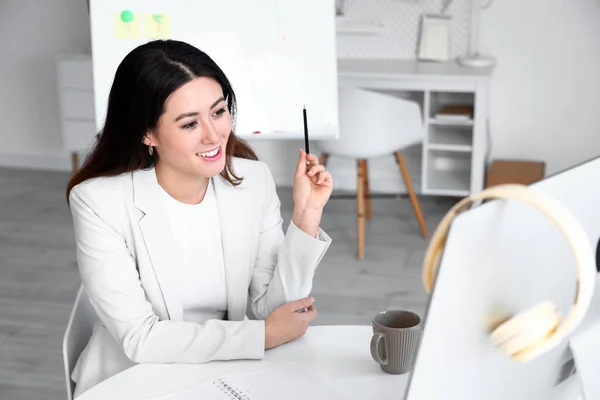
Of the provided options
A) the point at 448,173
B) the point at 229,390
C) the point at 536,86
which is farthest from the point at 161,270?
the point at 536,86

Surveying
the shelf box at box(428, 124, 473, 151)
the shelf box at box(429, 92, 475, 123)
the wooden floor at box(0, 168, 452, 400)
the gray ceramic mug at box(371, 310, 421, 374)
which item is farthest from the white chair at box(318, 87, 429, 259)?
the gray ceramic mug at box(371, 310, 421, 374)

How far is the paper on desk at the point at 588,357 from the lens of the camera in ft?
2.60

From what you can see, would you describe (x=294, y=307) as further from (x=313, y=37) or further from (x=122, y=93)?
(x=313, y=37)

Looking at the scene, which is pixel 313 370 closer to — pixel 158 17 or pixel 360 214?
pixel 158 17

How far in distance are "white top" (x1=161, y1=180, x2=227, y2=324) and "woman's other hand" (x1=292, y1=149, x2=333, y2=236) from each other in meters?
0.20

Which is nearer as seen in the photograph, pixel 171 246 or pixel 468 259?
pixel 468 259

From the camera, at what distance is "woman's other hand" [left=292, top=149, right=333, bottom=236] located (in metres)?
1.52

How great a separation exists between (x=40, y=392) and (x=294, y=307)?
1540 mm

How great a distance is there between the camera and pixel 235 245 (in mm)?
1629

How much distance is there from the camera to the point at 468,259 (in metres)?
0.64

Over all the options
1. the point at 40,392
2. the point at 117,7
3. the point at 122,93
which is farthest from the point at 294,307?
the point at 117,7

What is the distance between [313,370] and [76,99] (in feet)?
12.0

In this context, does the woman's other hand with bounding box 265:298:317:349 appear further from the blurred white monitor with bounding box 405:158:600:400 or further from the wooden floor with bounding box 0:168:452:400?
the wooden floor with bounding box 0:168:452:400

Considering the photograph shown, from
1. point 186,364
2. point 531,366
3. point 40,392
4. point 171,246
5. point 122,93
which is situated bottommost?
point 40,392
